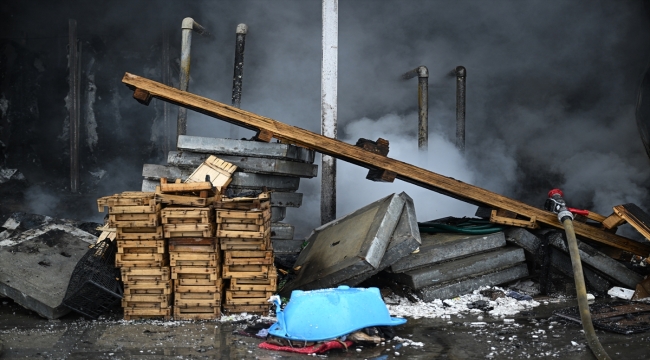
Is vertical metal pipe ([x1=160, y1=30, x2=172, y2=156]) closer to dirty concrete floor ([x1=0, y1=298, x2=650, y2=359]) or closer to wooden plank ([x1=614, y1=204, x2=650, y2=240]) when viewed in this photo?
dirty concrete floor ([x1=0, y1=298, x2=650, y2=359])

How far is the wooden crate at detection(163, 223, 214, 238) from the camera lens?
24.5ft

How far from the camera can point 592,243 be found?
9203 millimetres

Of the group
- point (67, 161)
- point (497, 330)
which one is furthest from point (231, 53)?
point (497, 330)

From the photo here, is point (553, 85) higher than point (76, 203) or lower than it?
higher

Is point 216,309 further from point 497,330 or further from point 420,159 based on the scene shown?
point 420,159

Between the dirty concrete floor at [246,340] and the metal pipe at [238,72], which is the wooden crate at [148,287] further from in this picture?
the metal pipe at [238,72]

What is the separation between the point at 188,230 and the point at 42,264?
2.43 m

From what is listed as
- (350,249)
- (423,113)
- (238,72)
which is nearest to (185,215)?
(350,249)

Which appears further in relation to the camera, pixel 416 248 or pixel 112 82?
pixel 112 82

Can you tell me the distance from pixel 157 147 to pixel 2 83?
3.89 m

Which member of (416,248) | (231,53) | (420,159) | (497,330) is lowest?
(497,330)

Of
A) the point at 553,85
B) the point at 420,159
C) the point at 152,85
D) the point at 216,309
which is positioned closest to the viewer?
the point at 216,309

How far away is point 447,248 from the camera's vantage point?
860 centimetres

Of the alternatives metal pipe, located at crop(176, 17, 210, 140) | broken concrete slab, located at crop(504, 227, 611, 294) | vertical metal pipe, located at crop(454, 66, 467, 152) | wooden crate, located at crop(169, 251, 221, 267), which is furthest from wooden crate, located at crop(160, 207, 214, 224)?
vertical metal pipe, located at crop(454, 66, 467, 152)
